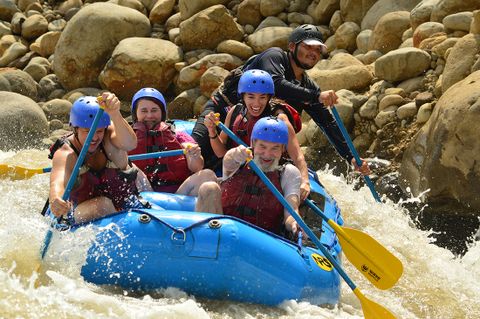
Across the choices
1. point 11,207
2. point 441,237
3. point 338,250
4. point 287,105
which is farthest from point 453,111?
point 11,207

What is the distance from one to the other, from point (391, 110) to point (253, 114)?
3371 mm

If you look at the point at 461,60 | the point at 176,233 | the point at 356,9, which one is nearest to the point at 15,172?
the point at 176,233

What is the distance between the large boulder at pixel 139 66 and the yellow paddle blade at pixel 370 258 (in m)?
7.23

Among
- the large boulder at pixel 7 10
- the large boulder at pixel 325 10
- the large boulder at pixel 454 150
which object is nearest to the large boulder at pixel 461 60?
the large boulder at pixel 454 150

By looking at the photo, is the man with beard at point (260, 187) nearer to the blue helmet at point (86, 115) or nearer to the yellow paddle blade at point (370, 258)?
the yellow paddle blade at point (370, 258)

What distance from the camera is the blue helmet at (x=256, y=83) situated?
623cm

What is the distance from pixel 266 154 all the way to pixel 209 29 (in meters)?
7.31

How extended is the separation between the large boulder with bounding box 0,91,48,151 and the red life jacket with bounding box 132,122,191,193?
16.7 feet

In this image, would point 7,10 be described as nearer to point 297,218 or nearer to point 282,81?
point 282,81

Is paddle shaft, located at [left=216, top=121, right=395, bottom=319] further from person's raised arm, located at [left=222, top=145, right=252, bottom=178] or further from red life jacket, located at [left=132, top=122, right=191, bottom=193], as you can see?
red life jacket, located at [left=132, top=122, right=191, bottom=193]

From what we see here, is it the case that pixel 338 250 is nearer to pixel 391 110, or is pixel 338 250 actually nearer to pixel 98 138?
pixel 98 138

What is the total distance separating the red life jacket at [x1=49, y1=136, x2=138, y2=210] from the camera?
5.42m

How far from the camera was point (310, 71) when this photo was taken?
424 inches

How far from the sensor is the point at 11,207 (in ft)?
21.0
